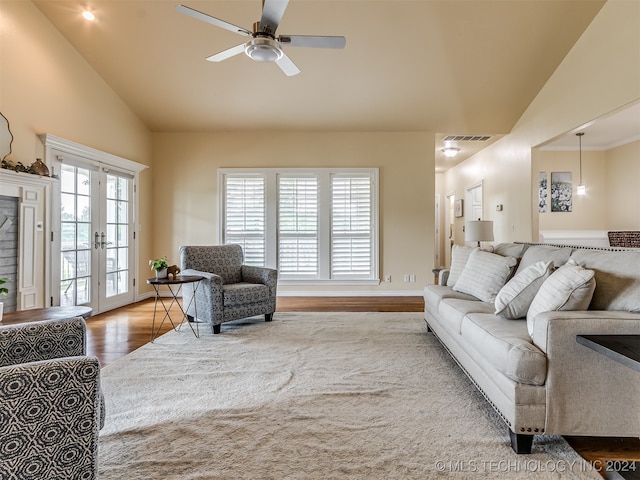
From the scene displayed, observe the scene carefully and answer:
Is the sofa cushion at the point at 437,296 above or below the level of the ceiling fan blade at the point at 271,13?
below

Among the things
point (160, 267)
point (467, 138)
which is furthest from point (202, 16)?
point (467, 138)

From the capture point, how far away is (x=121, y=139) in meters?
5.18

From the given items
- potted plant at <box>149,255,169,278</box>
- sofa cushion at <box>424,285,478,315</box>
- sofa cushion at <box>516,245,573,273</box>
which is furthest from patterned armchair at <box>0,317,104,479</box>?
sofa cushion at <box>516,245,573,273</box>

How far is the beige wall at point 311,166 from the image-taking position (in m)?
5.84

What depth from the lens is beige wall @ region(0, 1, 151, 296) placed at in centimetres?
348

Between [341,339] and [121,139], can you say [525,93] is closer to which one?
[341,339]

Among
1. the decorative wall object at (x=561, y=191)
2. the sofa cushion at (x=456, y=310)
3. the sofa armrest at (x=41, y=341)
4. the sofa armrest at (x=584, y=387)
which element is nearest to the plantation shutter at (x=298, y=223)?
the sofa cushion at (x=456, y=310)

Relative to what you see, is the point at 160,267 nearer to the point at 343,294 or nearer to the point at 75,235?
the point at 75,235

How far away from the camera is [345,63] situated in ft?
14.9

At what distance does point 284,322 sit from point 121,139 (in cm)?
377

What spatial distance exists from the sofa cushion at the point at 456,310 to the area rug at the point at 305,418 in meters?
0.34

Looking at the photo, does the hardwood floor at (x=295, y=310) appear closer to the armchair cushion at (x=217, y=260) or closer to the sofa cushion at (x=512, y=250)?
the armchair cushion at (x=217, y=260)

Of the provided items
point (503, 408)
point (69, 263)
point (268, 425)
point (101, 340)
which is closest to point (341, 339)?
point (268, 425)

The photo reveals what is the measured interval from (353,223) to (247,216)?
1.84 meters
